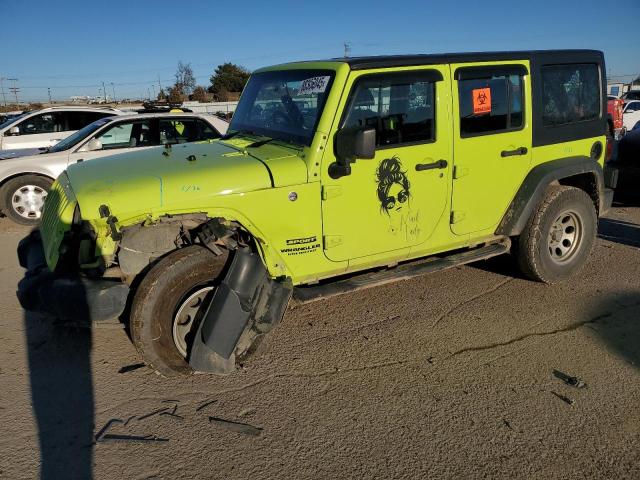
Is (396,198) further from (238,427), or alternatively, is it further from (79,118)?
(79,118)

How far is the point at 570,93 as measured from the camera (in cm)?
454

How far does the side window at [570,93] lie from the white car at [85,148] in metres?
4.69

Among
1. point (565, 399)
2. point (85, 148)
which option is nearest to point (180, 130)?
point (85, 148)

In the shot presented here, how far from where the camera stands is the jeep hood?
3.01 meters

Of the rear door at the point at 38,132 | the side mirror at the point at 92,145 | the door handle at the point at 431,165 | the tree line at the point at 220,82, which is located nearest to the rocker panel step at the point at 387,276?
the door handle at the point at 431,165

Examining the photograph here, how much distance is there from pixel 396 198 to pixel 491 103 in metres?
1.22

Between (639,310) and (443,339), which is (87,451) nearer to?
(443,339)

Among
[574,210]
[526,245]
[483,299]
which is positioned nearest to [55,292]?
Result: [483,299]

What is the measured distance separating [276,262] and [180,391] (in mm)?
1039

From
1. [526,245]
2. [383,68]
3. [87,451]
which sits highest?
[383,68]

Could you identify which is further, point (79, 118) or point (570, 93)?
point (79, 118)

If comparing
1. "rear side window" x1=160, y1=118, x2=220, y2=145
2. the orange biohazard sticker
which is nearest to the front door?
the orange biohazard sticker

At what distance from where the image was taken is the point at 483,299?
175 inches

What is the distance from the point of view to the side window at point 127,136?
25.6ft
